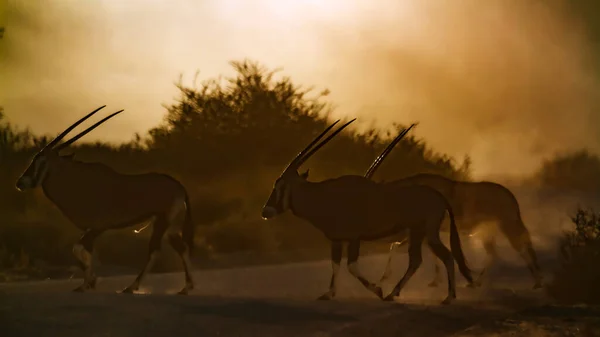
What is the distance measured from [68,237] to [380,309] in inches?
94.5

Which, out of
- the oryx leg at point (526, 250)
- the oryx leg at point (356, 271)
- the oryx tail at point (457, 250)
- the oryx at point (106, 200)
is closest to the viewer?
the oryx leg at point (356, 271)

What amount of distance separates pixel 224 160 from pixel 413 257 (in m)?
1.75

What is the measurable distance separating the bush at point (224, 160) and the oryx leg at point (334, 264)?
1.02 feet

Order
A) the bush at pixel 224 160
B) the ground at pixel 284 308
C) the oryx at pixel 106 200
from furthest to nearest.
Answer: the bush at pixel 224 160
the oryx at pixel 106 200
the ground at pixel 284 308

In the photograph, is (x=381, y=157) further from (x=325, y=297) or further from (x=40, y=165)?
(x=40, y=165)

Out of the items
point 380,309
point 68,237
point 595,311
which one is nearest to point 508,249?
point 595,311

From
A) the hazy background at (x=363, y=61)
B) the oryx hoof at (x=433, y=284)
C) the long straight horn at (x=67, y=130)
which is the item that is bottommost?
the oryx hoof at (x=433, y=284)

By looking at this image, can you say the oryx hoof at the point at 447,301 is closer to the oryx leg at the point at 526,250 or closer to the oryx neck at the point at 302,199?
the oryx leg at the point at 526,250

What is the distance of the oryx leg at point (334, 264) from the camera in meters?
4.94

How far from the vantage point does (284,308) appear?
4676 millimetres

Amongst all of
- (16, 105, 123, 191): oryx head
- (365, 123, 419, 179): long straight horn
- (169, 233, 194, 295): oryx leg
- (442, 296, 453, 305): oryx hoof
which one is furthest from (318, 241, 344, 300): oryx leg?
(16, 105, 123, 191): oryx head

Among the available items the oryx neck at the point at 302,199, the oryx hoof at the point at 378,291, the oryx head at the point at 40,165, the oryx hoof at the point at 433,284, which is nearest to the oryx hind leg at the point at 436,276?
the oryx hoof at the point at 433,284

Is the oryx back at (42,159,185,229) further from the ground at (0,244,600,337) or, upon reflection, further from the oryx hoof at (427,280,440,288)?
the oryx hoof at (427,280,440,288)

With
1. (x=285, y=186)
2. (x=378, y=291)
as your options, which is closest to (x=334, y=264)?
(x=378, y=291)
